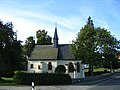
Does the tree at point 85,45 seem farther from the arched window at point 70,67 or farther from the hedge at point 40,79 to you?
the hedge at point 40,79

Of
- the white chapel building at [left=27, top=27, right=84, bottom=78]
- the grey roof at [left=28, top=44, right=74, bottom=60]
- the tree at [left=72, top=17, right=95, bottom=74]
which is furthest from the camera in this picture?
the grey roof at [left=28, top=44, right=74, bottom=60]

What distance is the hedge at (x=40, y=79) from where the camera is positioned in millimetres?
36888

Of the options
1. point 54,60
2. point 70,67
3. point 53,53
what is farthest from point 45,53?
point 70,67

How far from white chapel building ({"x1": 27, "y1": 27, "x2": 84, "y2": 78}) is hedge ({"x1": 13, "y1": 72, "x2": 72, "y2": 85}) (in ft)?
97.4

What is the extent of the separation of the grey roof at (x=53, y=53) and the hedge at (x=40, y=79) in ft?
104

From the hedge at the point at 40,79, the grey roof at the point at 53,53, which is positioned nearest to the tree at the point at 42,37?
the grey roof at the point at 53,53

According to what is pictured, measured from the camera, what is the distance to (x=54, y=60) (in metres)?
70.4

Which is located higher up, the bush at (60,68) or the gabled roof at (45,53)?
the gabled roof at (45,53)

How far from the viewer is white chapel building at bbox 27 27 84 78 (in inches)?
2717

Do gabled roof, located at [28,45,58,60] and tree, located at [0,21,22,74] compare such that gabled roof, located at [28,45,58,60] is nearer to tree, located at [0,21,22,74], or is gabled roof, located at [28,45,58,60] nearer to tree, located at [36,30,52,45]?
tree, located at [36,30,52,45]

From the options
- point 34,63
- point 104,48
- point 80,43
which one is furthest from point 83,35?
point 34,63

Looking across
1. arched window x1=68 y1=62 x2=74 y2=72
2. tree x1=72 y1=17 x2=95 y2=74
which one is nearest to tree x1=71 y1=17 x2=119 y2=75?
tree x1=72 y1=17 x2=95 y2=74

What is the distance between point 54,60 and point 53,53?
7.41 feet

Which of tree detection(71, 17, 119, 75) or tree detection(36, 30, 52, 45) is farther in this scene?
tree detection(36, 30, 52, 45)
